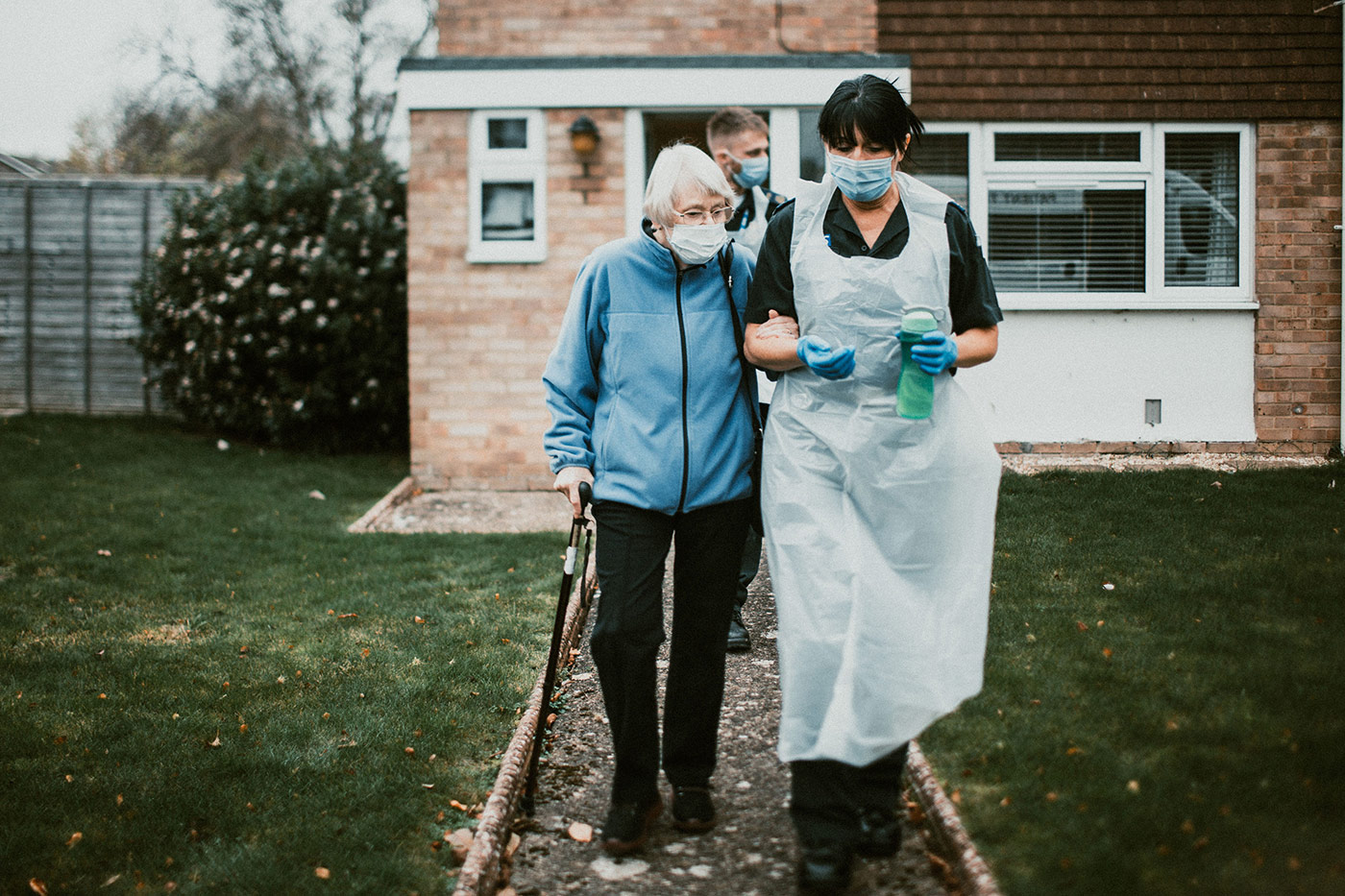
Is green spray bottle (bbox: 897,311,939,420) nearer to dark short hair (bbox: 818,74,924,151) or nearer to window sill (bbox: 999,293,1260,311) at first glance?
dark short hair (bbox: 818,74,924,151)

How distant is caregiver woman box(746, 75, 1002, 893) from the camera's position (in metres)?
2.69

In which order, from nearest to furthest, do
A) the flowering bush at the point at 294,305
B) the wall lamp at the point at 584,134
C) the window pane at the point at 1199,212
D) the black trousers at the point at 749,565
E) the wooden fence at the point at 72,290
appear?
the black trousers at the point at 749,565
the wall lamp at the point at 584,134
the window pane at the point at 1199,212
the flowering bush at the point at 294,305
the wooden fence at the point at 72,290

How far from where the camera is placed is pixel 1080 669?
368cm

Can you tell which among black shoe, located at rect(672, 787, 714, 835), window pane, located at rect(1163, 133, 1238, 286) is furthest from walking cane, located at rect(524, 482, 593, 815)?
window pane, located at rect(1163, 133, 1238, 286)

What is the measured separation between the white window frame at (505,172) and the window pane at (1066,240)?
12.3 feet

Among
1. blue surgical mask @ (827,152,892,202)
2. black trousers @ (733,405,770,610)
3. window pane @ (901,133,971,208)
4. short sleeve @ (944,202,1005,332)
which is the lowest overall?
black trousers @ (733,405,770,610)

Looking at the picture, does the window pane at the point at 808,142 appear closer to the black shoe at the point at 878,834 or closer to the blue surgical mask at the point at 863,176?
the blue surgical mask at the point at 863,176

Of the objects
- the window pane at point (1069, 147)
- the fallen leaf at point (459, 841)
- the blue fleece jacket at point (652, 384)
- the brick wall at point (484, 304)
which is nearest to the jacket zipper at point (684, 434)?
the blue fleece jacket at point (652, 384)

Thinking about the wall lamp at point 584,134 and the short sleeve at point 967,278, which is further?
the wall lamp at point 584,134

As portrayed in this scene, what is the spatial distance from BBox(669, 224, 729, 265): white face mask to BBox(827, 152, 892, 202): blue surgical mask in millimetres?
364

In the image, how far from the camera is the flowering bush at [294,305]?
10.1m

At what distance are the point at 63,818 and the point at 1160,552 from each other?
4456 mm

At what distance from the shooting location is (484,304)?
855cm

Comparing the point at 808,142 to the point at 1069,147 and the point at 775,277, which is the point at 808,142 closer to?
the point at 1069,147
